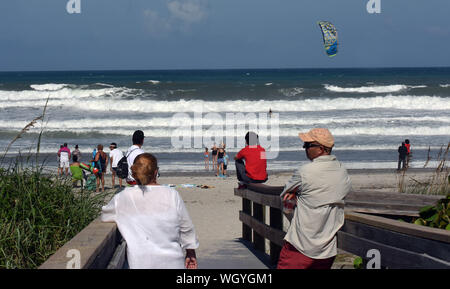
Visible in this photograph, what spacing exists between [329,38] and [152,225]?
10679 mm

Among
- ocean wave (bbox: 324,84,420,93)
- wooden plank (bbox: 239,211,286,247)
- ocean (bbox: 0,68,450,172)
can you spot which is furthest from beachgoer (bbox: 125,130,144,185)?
ocean wave (bbox: 324,84,420,93)

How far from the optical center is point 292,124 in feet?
120

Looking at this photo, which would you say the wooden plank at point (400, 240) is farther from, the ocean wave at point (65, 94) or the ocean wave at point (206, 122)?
the ocean wave at point (65, 94)

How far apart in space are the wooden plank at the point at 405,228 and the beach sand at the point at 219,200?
1410 mm

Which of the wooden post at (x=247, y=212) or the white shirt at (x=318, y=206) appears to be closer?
the white shirt at (x=318, y=206)

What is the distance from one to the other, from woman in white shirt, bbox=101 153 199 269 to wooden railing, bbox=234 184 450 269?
1.36 metres

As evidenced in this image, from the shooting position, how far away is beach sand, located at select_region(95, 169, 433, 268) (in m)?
8.38

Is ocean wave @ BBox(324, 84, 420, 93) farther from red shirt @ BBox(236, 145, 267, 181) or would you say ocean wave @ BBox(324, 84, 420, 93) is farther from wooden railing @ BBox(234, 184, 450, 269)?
wooden railing @ BBox(234, 184, 450, 269)

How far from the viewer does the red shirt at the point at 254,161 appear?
8.38 metres

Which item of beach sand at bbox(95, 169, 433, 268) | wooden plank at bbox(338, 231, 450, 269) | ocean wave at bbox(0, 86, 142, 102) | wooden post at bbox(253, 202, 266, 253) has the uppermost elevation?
ocean wave at bbox(0, 86, 142, 102)

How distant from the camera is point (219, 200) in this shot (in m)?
15.8

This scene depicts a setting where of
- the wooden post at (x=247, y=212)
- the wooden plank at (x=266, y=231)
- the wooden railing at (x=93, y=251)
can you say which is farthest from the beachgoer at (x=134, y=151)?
the wooden railing at (x=93, y=251)
